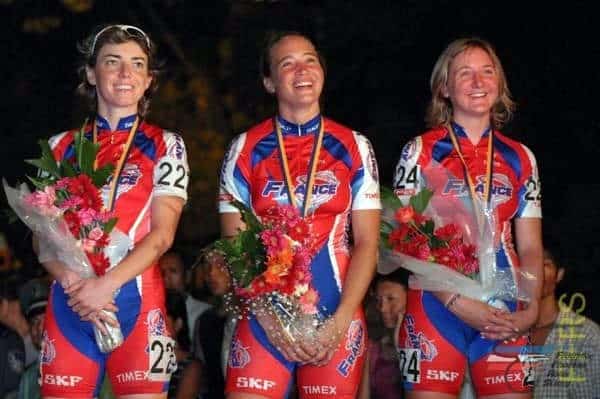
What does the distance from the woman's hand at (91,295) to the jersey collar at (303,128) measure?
1.05 meters

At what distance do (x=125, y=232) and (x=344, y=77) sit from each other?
401cm

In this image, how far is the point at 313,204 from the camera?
5.98 meters

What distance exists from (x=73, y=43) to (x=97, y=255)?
555 cm

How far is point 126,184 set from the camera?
6.03 m

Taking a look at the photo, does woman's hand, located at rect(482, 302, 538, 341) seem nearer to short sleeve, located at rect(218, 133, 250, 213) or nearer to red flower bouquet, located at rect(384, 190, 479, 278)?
red flower bouquet, located at rect(384, 190, 479, 278)

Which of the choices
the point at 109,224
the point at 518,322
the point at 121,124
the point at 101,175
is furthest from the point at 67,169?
the point at 518,322

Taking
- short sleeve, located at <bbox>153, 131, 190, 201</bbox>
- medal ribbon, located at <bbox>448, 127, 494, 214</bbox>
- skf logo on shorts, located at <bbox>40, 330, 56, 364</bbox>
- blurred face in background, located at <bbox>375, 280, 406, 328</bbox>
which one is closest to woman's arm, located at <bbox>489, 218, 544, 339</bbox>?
medal ribbon, located at <bbox>448, 127, 494, 214</bbox>

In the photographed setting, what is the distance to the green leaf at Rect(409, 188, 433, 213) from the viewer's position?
19.6 feet

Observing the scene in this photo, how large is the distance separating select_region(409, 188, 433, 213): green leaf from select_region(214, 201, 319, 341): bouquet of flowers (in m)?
0.53

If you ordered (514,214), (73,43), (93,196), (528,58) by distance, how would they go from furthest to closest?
(73,43), (528,58), (514,214), (93,196)

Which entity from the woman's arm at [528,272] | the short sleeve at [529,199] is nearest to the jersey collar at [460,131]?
the short sleeve at [529,199]

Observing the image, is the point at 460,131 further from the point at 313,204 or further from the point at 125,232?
the point at 125,232

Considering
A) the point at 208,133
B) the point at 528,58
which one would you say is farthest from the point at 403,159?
the point at 208,133

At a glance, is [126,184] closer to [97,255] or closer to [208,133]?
[97,255]
